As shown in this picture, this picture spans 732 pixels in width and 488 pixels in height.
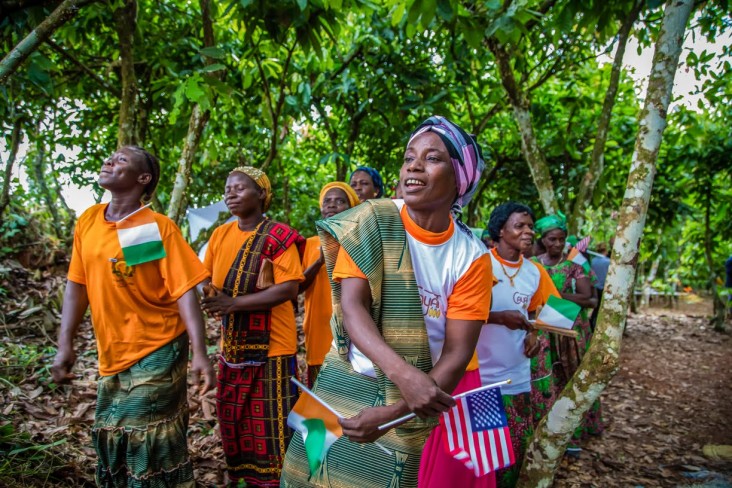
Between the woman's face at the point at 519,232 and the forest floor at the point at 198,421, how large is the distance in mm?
1753

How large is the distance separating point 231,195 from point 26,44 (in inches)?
47.8

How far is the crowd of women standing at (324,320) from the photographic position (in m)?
1.64

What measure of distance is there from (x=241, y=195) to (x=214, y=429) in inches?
77.1

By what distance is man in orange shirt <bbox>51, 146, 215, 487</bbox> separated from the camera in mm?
2320

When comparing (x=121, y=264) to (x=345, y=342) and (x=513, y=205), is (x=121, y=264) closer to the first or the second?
(x=345, y=342)

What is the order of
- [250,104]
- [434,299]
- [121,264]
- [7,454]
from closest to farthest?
[434,299], [121,264], [7,454], [250,104]

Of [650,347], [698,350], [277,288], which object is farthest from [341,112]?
[698,350]

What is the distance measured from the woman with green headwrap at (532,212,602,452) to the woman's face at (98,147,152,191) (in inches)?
128

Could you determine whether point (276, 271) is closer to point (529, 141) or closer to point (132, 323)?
point (132, 323)

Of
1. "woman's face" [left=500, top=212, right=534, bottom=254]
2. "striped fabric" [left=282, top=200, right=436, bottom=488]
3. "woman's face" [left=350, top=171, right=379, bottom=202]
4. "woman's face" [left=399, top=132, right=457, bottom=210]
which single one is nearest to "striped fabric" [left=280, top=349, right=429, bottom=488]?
"striped fabric" [left=282, top=200, right=436, bottom=488]

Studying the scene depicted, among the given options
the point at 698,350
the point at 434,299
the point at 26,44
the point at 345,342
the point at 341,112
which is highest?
the point at 341,112

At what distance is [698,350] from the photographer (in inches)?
344

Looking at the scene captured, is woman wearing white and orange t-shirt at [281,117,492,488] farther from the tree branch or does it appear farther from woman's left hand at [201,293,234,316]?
the tree branch

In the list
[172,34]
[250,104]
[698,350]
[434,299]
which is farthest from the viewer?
[698,350]
